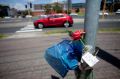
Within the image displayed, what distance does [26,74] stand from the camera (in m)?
5.87

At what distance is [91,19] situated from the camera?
274 centimetres

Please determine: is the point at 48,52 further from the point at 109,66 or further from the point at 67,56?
the point at 109,66

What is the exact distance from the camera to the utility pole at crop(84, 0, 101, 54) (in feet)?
8.86

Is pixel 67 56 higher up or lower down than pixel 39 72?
higher up

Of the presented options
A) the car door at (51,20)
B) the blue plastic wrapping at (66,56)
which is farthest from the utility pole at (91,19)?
the car door at (51,20)

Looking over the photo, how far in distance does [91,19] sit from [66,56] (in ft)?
2.20

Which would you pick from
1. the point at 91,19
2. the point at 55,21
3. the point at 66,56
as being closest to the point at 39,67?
the point at 66,56

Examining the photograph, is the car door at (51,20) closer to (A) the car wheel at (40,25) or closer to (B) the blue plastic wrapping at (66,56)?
(A) the car wheel at (40,25)

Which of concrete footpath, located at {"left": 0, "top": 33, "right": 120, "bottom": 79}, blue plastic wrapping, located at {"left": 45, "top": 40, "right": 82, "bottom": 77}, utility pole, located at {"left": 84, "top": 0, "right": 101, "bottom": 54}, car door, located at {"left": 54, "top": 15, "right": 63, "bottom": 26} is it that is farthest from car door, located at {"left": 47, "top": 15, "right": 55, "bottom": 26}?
utility pole, located at {"left": 84, "top": 0, "right": 101, "bottom": 54}

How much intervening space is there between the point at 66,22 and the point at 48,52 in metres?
17.7

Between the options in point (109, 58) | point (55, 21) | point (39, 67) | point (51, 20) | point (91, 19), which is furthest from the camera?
point (51, 20)

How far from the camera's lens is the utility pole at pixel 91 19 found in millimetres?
2699

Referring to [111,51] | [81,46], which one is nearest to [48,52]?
[81,46]

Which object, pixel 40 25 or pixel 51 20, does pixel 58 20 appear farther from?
pixel 40 25
